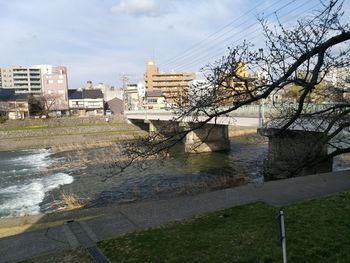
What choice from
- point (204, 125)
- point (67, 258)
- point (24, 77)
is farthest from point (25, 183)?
point (24, 77)

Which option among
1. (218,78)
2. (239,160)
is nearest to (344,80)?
(218,78)

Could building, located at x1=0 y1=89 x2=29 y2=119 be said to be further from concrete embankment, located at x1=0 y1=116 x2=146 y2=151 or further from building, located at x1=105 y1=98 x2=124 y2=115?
building, located at x1=105 y1=98 x2=124 y2=115

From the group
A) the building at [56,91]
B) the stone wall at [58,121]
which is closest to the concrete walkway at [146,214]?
the stone wall at [58,121]

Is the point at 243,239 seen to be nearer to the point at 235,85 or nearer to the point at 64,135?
the point at 235,85

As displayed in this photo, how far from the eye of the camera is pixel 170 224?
6.81 meters

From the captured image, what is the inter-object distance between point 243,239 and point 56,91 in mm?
94432

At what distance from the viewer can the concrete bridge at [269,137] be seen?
530cm

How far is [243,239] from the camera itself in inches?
231

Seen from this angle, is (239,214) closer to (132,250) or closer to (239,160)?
(132,250)

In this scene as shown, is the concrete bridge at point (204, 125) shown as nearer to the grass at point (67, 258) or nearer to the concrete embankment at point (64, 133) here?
the grass at point (67, 258)

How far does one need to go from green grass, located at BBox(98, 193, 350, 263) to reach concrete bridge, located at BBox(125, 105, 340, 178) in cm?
92

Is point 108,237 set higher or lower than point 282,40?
lower

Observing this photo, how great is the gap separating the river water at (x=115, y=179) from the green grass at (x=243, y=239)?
6054 mm

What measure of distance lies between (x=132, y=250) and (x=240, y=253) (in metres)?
1.64
